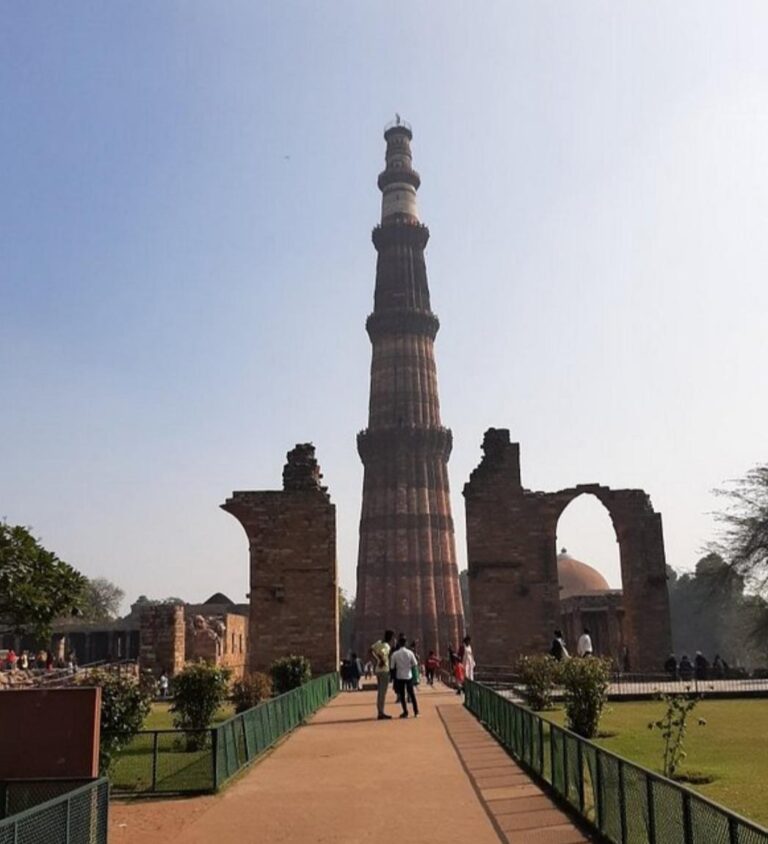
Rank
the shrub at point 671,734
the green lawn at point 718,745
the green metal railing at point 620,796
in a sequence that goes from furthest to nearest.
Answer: the shrub at point 671,734, the green lawn at point 718,745, the green metal railing at point 620,796

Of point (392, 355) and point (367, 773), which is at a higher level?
point (392, 355)

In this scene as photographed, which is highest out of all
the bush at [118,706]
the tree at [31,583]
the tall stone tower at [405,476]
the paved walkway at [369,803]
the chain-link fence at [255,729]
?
the tall stone tower at [405,476]

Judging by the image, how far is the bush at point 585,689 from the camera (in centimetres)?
980

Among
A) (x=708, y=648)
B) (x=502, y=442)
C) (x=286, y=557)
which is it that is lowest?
(x=708, y=648)

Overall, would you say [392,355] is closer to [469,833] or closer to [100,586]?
[469,833]

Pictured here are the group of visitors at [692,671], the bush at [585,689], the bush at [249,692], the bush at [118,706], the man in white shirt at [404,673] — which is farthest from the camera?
the group of visitors at [692,671]

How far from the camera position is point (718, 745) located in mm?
9266

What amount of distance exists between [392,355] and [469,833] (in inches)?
1574

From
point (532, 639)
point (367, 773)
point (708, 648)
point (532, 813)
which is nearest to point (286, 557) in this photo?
point (532, 639)

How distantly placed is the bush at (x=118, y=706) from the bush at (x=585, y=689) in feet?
15.0

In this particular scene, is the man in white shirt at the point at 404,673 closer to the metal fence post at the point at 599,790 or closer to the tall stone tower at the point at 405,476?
the metal fence post at the point at 599,790

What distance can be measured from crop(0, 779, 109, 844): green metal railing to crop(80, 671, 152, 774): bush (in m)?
2.74

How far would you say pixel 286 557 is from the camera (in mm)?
21266

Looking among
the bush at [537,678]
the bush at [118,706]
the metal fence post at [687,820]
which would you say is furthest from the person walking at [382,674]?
the metal fence post at [687,820]
